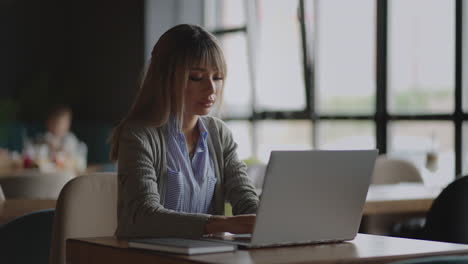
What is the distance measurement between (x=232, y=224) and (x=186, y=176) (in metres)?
0.34

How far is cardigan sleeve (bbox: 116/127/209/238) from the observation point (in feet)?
7.00

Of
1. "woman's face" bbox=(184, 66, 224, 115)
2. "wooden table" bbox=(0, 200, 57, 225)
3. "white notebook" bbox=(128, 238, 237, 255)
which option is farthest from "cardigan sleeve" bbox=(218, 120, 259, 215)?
"wooden table" bbox=(0, 200, 57, 225)

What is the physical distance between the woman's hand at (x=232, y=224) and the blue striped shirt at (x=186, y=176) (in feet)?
0.84

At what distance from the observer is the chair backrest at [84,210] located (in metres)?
2.60

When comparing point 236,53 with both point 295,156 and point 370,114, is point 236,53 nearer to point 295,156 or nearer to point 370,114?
point 370,114

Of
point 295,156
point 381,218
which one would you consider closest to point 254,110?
point 381,218

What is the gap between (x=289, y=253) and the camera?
75.4 inches

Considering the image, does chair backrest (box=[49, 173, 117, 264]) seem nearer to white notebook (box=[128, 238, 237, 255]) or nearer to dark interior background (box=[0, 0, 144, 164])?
white notebook (box=[128, 238, 237, 255])

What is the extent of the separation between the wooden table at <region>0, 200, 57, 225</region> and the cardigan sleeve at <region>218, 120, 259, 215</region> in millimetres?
991

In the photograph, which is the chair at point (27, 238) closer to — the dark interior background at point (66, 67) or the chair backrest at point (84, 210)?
the chair backrest at point (84, 210)

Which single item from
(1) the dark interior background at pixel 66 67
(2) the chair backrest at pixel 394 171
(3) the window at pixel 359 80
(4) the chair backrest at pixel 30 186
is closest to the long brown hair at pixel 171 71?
(4) the chair backrest at pixel 30 186

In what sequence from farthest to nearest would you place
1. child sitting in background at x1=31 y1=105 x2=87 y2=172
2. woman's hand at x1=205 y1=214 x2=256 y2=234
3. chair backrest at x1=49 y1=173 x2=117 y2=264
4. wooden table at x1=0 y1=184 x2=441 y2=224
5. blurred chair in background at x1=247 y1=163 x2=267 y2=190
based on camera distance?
child sitting in background at x1=31 y1=105 x2=87 y2=172, blurred chair in background at x1=247 y1=163 x2=267 y2=190, wooden table at x1=0 y1=184 x2=441 y2=224, chair backrest at x1=49 y1=173 x2=117 y2=264, woman's hand at x1=205 y1=214 x2=256 y2=234

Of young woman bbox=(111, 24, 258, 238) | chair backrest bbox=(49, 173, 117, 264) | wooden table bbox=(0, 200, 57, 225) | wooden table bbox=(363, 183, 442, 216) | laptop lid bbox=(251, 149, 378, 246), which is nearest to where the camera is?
laptop lid bbox=(251, 149, 378, 246)

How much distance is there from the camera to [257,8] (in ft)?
26.3
